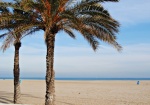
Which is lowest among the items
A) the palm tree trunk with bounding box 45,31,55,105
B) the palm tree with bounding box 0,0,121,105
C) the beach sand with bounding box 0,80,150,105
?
the beach sand with bounding box 0,80,150,105

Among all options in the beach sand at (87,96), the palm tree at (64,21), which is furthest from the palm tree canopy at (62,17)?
the beach sand at (87,96)

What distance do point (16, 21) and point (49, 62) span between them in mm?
2546

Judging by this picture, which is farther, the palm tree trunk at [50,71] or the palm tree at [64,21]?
→ the palm tree trunk at [50,71]

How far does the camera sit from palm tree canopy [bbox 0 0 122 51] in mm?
13811

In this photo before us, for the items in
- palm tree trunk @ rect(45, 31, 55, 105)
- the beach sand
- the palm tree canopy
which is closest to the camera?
the palm tree canopy

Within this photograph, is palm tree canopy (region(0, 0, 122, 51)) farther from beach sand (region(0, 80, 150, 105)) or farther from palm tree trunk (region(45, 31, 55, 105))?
beach sand (region(0, 80, 150, 105))

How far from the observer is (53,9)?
45.9 ft

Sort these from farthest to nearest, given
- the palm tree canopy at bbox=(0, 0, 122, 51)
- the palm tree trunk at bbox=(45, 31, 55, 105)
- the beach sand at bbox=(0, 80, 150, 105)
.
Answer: the beach sand at bbox=(0, 80, 150, 105), the palm tree trunk at bbox=(45, 31, 55, 105), the palm tree canopy at bbox=(0, 0, 122, 51)

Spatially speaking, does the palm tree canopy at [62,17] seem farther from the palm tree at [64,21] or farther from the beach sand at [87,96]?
the beach sand at [87,96]

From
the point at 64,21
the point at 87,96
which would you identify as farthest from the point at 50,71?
the point at 87,96

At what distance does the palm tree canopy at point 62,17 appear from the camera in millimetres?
13811

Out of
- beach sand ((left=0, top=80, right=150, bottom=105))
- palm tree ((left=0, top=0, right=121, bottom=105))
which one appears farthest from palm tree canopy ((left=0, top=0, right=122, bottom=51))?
beach sand ((left=0, top=80, right=150, bottom=105))

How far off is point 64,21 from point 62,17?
821 mm

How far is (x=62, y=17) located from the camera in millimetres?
14367
